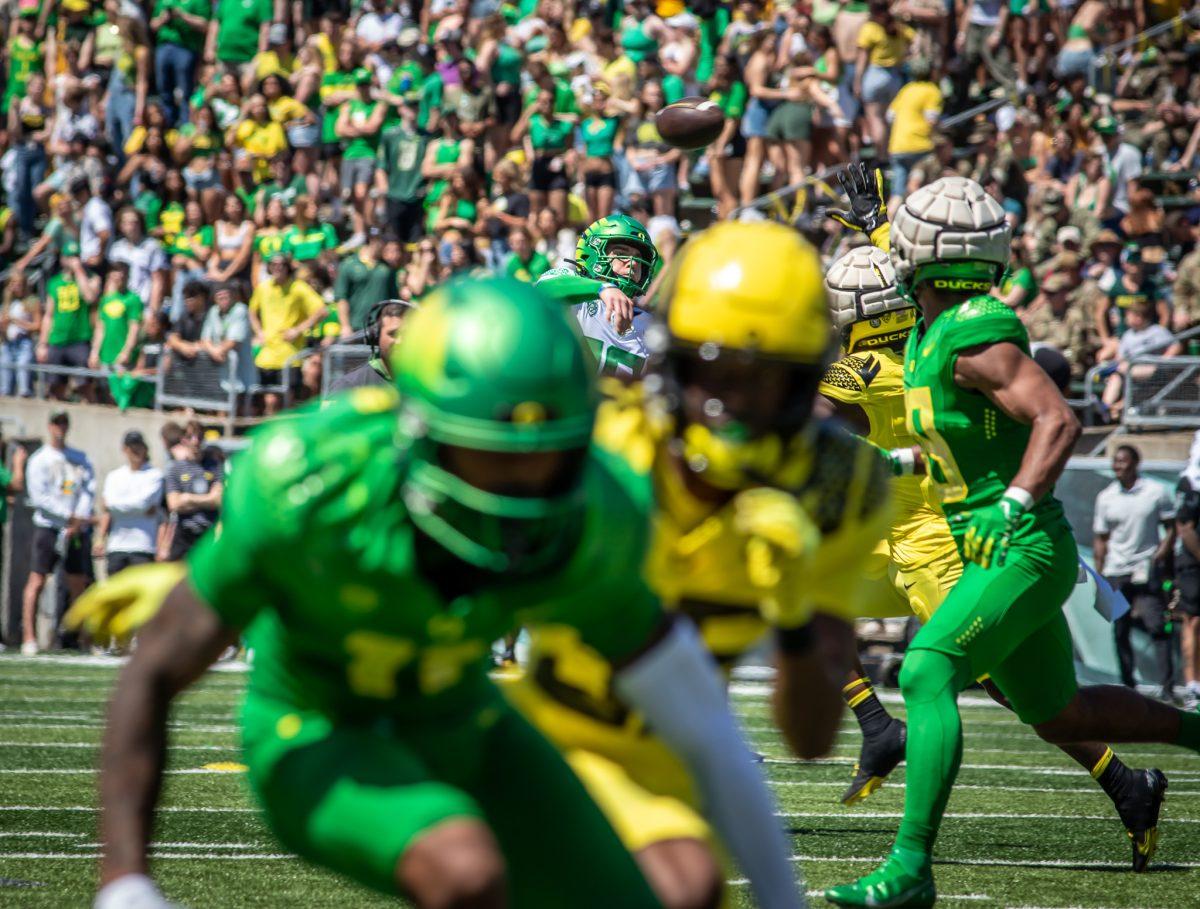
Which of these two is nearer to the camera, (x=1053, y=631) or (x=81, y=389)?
(x=1053, y=631)

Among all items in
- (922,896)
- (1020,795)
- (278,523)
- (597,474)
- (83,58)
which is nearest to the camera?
(278,523)

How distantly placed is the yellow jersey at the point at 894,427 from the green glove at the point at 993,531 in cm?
142

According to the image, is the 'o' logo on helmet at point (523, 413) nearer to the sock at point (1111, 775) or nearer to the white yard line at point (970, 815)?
the sock at point (1111, 775)

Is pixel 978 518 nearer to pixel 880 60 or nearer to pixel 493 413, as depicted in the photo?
pixel 493 413

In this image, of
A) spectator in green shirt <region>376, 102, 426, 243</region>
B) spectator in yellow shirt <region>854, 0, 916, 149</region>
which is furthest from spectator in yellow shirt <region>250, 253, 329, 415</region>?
spectator in yellow shirt <region>854, 0, 916, 149</region>

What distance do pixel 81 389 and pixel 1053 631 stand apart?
13.3 m

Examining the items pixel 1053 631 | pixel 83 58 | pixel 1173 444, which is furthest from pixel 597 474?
pixel 83 58

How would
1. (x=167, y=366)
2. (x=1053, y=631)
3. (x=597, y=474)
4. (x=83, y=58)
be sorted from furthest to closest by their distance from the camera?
1. (x=83, y=58)
2. (x=167, y=366)
3. (x=1053, y=631)
4. (x=597, y=474)

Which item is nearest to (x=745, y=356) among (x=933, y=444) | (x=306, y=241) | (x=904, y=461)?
(x=933, y=444)

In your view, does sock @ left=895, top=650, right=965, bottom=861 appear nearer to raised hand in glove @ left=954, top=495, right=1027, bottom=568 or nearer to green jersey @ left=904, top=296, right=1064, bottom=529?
raised hand in glove @ left=954, top=495, right=1027, bottom=568

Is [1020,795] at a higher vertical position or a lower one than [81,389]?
higher

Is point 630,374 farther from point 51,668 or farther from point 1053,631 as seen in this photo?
point 51,668

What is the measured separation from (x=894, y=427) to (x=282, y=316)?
31.3 ft

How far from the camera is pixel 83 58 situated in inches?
803
